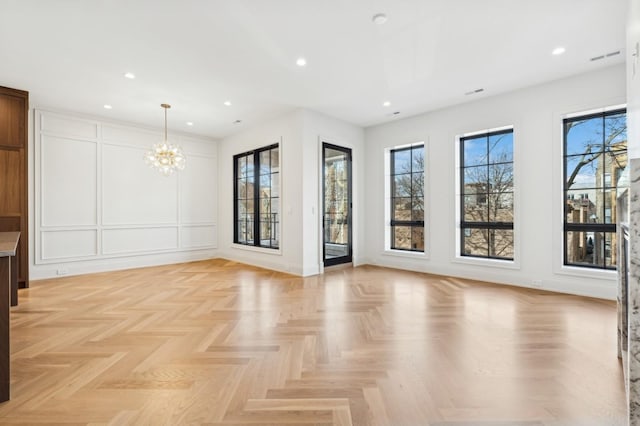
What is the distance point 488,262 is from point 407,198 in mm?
1826

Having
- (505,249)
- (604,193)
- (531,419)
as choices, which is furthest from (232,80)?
(604,193)

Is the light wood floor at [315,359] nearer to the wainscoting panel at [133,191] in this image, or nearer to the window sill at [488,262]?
the window sill at [488,262]

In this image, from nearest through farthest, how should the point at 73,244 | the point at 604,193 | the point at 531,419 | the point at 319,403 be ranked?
the point at 531,419 → the point at 319,403 → the point at 604,193 → the point at 73,244

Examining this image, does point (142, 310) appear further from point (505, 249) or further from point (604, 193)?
point (604, 193)

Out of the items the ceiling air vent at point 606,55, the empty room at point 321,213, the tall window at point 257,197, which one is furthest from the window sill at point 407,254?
the ceiling air vent at point 606,55

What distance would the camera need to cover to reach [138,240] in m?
6.11

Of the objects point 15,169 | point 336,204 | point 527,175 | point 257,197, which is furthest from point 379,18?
point 15,169

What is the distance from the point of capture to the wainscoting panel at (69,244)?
5.08 metres

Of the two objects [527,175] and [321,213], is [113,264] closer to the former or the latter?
[321,213]

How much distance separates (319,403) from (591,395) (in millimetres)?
1593

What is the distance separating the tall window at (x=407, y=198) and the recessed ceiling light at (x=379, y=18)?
317 centimetres

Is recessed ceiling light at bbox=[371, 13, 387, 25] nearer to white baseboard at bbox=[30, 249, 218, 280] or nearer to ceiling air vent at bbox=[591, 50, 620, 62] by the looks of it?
ceiling air vent at bbox=[591, 50, 620, 62]

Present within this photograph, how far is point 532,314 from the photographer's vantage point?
10.4 ft

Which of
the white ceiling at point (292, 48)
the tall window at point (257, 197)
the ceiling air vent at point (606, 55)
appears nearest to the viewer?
the white ceiling at point (292, 48)
